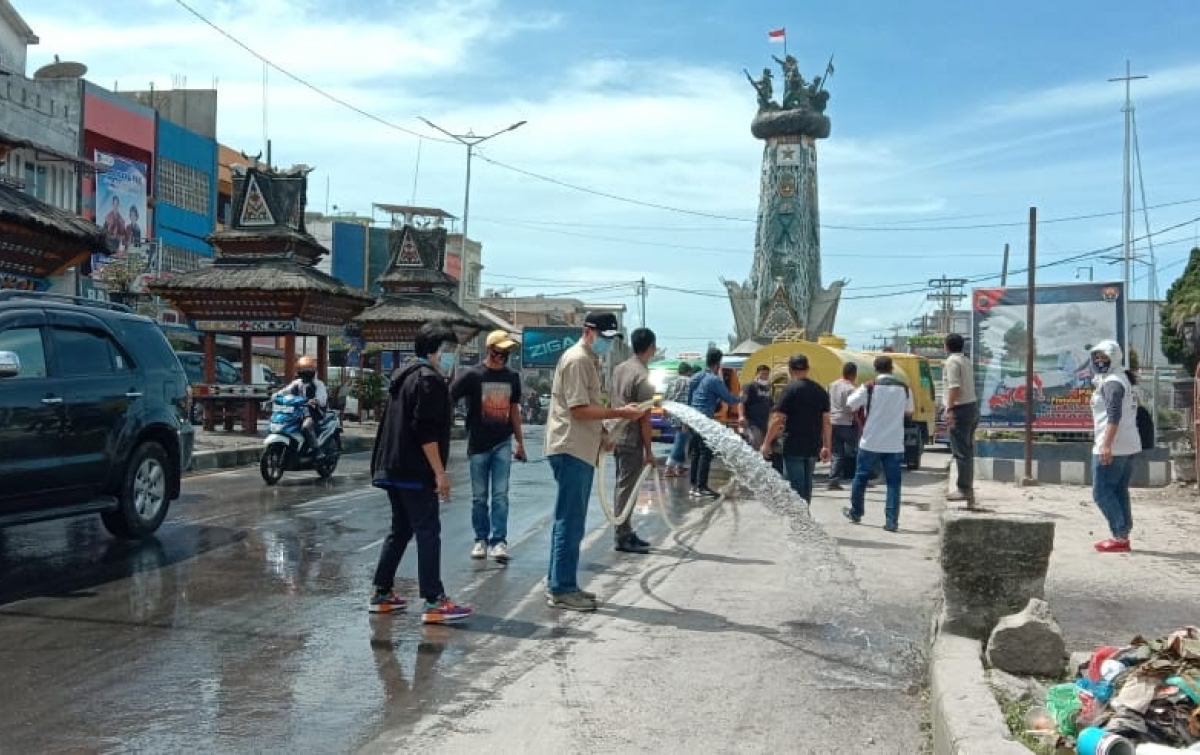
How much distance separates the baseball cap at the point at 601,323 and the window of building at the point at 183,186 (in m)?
34.0

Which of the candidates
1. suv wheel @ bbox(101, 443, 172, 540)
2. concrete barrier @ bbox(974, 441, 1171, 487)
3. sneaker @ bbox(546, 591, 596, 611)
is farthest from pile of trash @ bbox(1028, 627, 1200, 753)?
concrete barrier @ bbox(974, 441, 1171, 487)

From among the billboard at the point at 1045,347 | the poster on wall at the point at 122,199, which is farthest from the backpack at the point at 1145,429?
the poster on wall at the point at 122,199

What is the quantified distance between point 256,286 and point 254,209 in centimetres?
227

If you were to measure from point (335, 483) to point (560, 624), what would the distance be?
897 cm

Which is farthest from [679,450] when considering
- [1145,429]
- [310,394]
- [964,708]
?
[964,708]

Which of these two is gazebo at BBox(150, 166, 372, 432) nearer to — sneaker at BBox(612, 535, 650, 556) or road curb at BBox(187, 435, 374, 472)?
road curb at BBox(187, 435, 374, 472)

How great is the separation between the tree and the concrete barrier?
937cm

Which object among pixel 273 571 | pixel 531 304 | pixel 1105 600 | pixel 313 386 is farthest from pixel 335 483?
pixel 531 304

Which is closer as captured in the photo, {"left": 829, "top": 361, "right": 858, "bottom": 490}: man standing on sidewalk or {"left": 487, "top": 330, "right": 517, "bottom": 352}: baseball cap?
{"left": 487, "top": 330, "right": 517, "bottom": 352}: baseball cap

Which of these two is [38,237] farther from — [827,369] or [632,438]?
[827,369]

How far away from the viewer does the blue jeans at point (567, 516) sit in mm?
7086

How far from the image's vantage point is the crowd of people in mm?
6637

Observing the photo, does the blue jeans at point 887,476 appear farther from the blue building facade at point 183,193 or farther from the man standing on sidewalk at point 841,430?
the blue building facade at point 183,193

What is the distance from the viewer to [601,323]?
296 inches
